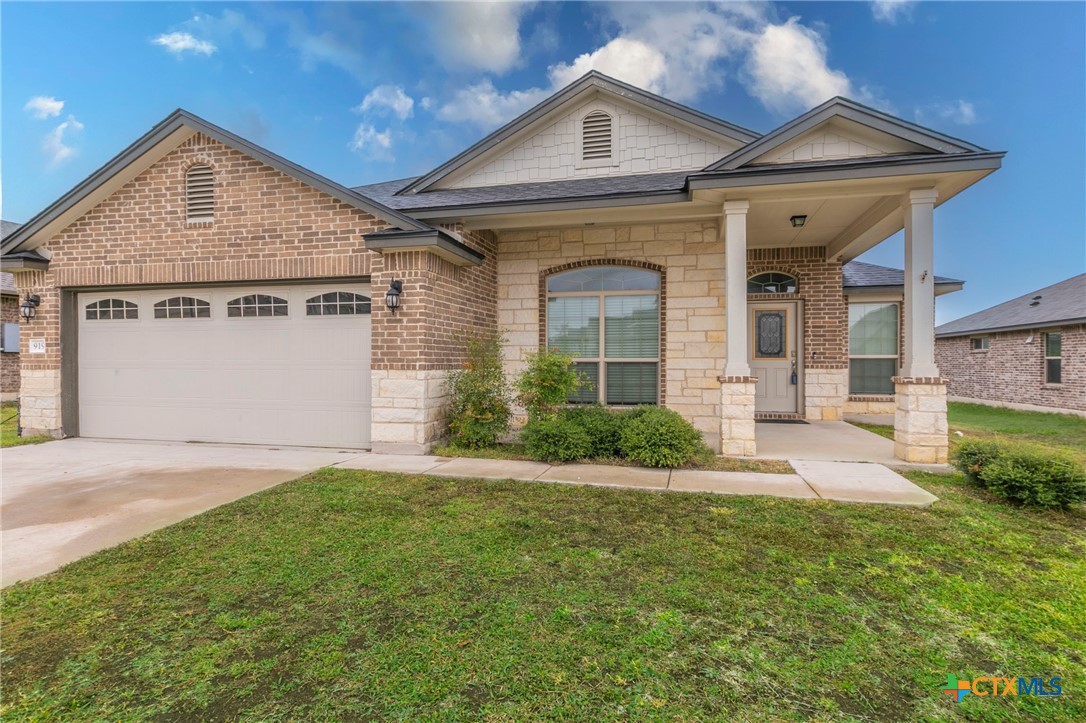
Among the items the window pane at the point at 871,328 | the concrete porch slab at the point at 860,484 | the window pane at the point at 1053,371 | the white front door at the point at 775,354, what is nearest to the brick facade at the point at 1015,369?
the window pane at the point at 1053,371

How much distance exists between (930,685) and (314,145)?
3364cm

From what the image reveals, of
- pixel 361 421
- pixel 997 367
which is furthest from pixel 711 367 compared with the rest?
pixel 997 367

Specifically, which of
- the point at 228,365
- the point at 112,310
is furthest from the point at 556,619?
the point at 112,310

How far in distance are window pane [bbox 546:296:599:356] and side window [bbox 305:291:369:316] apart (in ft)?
10.2

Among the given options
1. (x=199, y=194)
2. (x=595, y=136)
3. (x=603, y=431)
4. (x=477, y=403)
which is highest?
(x=595, y=136)

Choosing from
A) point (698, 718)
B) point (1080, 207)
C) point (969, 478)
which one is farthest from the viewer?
point (1080, 207)

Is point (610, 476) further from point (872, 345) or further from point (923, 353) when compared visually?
point (872, 345)

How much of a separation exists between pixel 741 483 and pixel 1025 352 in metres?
15.4

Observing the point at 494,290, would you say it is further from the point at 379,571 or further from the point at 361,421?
the point at 379,571

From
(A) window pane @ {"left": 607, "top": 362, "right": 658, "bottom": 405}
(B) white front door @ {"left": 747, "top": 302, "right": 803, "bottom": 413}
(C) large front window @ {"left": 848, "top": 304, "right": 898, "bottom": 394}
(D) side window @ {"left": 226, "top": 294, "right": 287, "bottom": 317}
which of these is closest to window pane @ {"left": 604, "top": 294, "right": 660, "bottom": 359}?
(A) window pane @ {"left": 607, "top": 362, "right": 658, "bottom": 405}

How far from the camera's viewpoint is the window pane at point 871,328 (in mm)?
11414

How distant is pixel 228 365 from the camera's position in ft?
26.6

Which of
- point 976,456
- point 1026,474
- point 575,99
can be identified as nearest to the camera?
point 1026,474

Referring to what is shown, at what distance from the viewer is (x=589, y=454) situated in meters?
6.69
